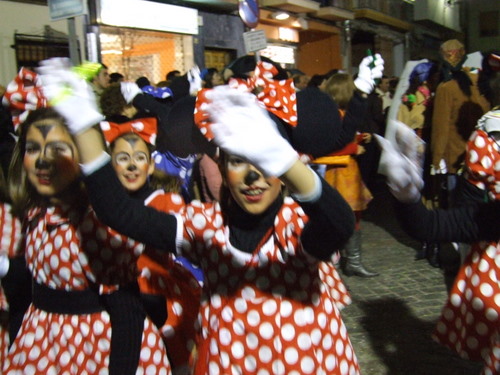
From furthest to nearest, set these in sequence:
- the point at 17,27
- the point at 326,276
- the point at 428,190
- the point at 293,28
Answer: the point at 293,28 → the point at 17,27 → the point at 428,190 → the point at 326,276

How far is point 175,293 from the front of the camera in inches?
105

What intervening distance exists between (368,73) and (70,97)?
2695mm

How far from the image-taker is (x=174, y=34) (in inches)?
543

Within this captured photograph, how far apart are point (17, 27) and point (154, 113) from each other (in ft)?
21.5

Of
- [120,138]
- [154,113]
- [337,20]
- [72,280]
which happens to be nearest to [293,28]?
[337,20]

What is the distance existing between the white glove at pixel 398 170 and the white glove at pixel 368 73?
86.2 inches

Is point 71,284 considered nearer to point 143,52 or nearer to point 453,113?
point 453,113

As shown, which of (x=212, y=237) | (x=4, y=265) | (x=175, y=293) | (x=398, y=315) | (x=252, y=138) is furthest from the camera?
(x=398, y=315)

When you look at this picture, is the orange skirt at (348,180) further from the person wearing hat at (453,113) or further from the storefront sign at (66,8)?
the storefront sign at (66,8)

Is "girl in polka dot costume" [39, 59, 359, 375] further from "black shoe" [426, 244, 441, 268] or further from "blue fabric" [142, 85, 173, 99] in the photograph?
"black shoe" [426, 244, 441, 268]

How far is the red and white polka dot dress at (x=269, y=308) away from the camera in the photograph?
186 cm

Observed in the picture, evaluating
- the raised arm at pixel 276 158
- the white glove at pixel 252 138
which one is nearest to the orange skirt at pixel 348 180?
the raised arm at pixel 276 158

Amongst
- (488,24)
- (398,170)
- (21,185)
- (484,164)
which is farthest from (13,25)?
(488,24)

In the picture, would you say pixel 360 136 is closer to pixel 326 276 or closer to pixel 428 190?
pixel 428 190
